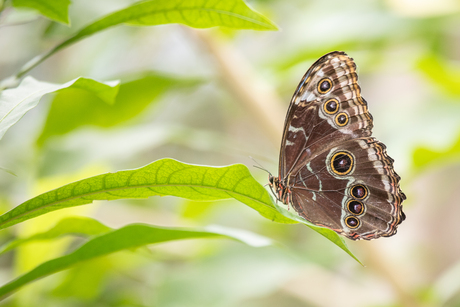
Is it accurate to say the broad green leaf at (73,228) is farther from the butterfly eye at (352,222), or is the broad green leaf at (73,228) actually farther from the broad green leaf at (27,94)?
the butterfly eye at (352,222)

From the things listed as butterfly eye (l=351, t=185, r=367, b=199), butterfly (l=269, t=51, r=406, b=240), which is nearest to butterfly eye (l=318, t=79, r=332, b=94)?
butterfly (l=269, t=51, r=406, b=240)

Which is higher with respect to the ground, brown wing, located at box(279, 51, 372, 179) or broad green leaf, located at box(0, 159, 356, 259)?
brown wing, located at box(279, 51, 372, 179)

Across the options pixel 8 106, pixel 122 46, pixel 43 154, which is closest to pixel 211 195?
pixel 8 106

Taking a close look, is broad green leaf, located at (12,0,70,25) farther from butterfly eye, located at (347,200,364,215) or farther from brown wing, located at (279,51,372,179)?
butterfly eye, located at (347,200,364,215)

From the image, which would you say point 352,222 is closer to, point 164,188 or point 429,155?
point 429,155

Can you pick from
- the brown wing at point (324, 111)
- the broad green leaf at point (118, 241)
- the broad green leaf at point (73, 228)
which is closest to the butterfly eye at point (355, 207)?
the brown wing at point (324, 111)
